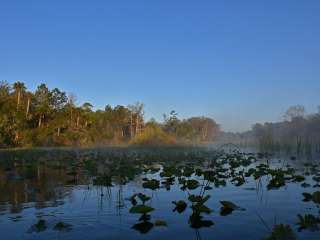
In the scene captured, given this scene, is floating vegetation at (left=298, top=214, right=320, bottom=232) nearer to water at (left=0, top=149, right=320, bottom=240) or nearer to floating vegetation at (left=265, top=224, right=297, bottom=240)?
water at (left=0, top=149, right=320, bottom=240)

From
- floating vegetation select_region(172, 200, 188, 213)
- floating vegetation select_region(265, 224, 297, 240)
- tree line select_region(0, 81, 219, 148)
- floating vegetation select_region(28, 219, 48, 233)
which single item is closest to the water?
floating vegetation select_region(28, 219, 48, 233)

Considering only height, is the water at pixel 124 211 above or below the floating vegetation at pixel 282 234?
below

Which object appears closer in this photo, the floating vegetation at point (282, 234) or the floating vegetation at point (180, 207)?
the floating vegetation at point (282, 234)

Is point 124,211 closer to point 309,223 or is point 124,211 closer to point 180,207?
point 180,207

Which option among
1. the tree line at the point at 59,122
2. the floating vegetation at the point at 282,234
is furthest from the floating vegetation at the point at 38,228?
the tree line at the point at 59,122

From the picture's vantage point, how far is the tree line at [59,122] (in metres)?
44.3

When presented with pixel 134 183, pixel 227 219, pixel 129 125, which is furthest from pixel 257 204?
pixel 129 125

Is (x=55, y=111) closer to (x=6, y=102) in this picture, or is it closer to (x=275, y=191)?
(x=6, y=102)

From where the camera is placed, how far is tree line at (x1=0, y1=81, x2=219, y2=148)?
44.3 metres

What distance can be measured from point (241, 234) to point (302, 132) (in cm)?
5591

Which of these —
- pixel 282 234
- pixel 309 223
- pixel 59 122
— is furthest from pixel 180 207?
pixel 59 122

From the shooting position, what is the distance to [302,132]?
57.3 meters

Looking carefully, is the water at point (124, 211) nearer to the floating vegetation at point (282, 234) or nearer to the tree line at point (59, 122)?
the floating vegetation at point (282, 234)

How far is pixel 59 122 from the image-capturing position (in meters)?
54.5
